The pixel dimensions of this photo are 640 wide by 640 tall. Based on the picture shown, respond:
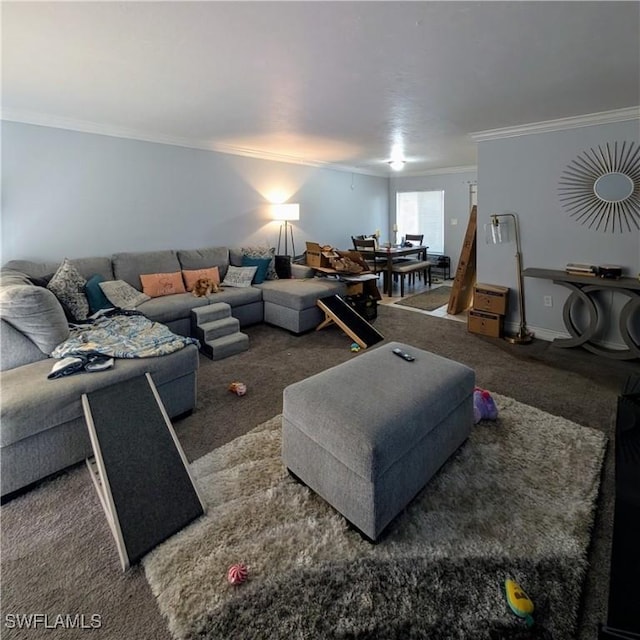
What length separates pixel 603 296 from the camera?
363 cm

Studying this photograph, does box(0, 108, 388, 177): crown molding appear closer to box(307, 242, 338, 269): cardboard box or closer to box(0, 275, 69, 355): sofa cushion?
box(307, 242, 338, 269): cardboard box

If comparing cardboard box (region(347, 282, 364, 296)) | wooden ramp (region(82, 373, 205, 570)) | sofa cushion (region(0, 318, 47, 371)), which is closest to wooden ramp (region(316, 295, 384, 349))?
cardboard box (region(347, 282, 364, 296))

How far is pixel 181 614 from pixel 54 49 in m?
2.92

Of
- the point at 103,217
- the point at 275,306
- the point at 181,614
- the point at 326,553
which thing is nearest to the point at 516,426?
the point at 326,553

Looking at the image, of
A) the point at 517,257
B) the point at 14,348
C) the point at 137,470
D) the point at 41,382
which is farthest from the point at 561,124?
the point at 14,348

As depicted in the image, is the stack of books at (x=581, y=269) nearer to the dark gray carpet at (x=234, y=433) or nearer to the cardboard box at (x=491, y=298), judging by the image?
the cardboard box at (x=491, y=298)

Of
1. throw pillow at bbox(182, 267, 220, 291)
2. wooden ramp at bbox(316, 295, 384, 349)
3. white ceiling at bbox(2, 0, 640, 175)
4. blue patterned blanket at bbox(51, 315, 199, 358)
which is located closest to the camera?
white ceiling at bbox(2, 0, 640, 175)

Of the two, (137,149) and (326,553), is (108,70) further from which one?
(326,553)

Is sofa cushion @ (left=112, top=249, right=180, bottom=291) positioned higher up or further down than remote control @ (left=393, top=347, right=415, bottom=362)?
higher up

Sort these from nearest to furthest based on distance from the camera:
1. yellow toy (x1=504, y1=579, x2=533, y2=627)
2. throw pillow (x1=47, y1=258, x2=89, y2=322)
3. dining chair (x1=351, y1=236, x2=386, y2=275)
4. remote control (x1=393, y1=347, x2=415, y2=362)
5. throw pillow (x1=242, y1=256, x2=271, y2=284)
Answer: yellow toy (x1=504, y1=579, x2=533, y2=627) → remote control (x1=393, y1=347, x2=415, y2=362) → throw pillow (x1=47, y1=258, x2=89, y2=322) → throw pillow (x1=242, y1=256, x2=271, y2=284) → dining chair (x1=351, y1=236, x2=386, y2=275)

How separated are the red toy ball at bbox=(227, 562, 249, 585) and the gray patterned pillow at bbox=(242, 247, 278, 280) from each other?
3.93 m

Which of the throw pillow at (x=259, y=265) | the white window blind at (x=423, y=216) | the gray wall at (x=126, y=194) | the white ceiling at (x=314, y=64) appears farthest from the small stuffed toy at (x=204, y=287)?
the white window blind at (x=423, y=216)

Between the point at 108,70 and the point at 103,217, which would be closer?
the point at 108,70

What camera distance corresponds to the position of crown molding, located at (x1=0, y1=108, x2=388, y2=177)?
334 centimetres
